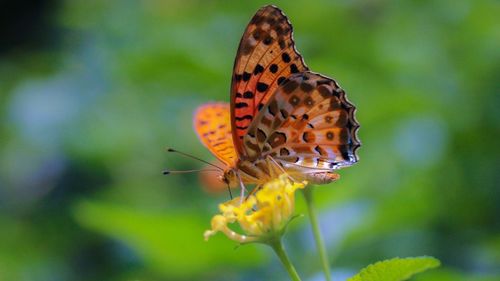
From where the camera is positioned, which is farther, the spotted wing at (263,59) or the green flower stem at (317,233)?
the spotted wing at (263,59)

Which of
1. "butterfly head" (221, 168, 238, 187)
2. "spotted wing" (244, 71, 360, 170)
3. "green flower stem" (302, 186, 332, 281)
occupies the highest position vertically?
"spotted wing" (244, 71, 360, 170)

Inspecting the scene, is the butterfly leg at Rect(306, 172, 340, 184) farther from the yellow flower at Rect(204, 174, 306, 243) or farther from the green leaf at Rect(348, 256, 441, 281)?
the green leaf at Rect(348, 256, 441, 281)

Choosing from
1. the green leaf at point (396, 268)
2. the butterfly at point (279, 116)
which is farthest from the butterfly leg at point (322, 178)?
the green leaf at point (396, 268)

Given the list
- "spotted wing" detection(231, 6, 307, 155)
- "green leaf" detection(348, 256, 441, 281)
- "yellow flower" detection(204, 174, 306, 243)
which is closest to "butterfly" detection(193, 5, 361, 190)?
"spotted wing" detection(231, 6, 307, 155)

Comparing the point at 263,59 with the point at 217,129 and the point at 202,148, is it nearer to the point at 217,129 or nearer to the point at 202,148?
the point at 217,129

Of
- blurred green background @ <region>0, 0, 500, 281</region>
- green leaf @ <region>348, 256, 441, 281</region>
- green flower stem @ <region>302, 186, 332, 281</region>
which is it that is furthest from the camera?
blurred green background @ <region>0, 0, 500, 281</region>

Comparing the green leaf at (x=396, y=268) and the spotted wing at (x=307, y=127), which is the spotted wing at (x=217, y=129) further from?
the green leaf at (x=396, y=268)

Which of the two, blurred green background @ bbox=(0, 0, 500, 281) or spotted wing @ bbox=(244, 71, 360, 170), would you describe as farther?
blurred green background @ bbox=(0, 0, 500, 281)
